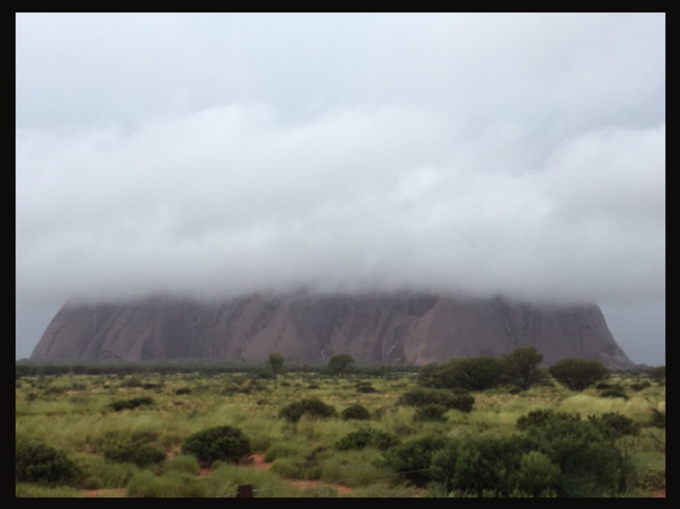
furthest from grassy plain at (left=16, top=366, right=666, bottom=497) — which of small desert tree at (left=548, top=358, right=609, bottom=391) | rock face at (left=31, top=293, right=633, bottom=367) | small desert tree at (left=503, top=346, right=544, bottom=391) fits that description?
rock face at (left=31, top=293, right=633, bottom=367)

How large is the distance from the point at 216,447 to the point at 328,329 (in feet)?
508

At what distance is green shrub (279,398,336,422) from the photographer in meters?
20.9

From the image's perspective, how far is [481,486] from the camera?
29.8 feet

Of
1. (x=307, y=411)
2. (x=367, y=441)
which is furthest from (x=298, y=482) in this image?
(x=307, y=411)

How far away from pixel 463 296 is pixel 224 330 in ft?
265

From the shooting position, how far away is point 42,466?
10.9 metres

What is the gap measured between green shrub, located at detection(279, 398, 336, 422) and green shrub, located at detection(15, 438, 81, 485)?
1025cm

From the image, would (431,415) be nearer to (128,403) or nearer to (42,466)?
(42,466)

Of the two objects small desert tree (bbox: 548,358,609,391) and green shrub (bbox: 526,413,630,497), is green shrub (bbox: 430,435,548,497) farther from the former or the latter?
small desert tree (bbox: 548,358,609,391)

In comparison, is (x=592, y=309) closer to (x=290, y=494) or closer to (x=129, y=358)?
(x=129, y=358)

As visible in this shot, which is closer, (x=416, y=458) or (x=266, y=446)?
(x=416, y=458)

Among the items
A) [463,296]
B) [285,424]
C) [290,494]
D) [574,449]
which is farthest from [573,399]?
[463,296]

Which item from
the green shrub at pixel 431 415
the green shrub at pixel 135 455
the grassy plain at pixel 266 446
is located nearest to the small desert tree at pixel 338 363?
the grassy plain at pixel 266 446

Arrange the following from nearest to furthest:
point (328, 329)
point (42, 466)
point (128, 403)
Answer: point (42, 466) < point (128, 403) < point (328, 329)
